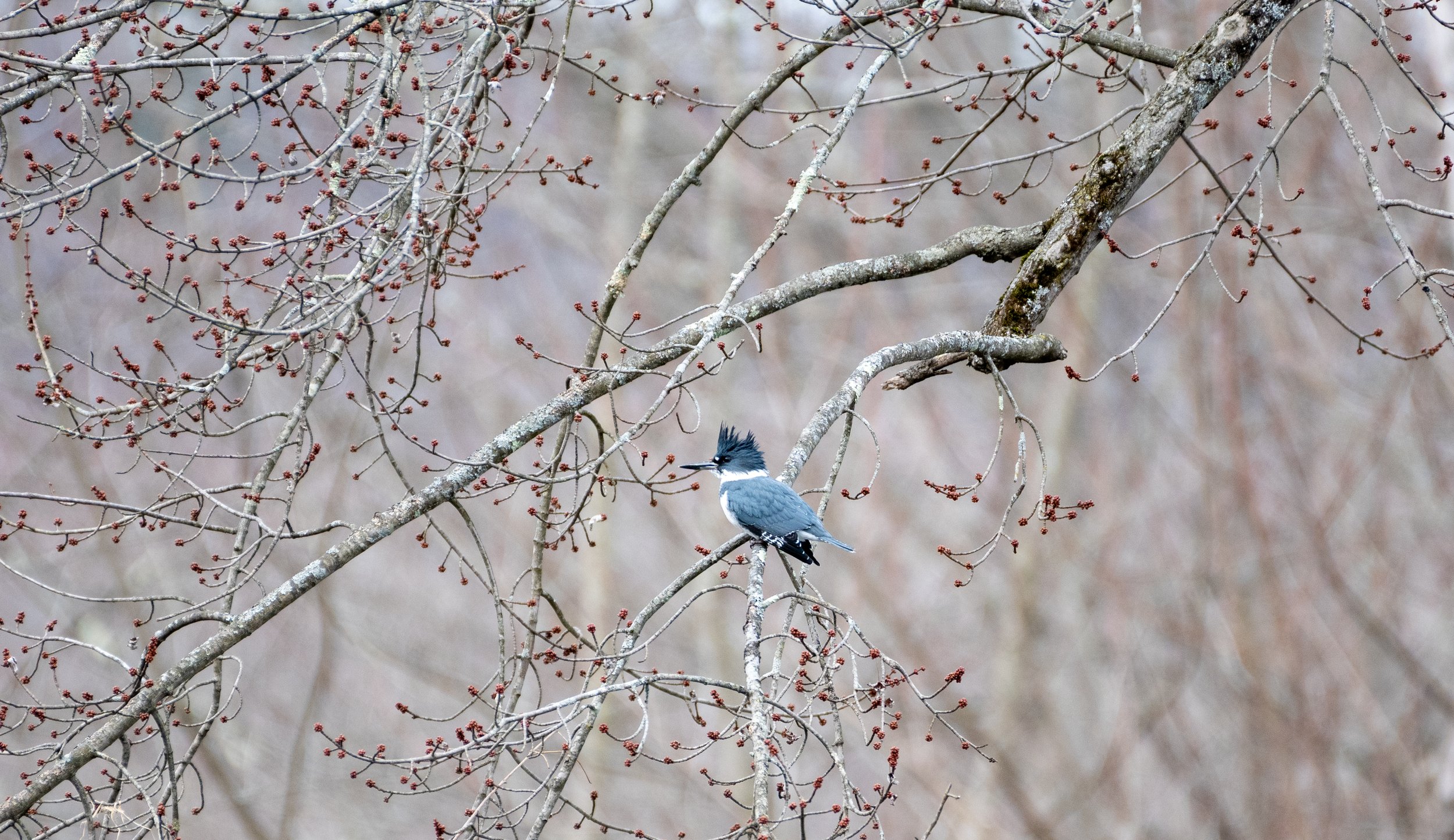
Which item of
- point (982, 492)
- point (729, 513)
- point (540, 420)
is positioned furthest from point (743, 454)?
point (982, 492)

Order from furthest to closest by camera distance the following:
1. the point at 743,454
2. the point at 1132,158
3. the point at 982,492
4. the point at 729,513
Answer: the point at 982,492
the point at 743,454
the point at 729,513
the point at 1132,158

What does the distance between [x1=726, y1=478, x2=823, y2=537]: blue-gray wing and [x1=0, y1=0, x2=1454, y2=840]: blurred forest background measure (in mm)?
3571

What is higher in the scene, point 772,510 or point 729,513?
point 729,513

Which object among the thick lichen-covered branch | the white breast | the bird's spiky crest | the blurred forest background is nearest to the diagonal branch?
the thick lichen-covered branch

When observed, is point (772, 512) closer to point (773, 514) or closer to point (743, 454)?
point (773, 514)

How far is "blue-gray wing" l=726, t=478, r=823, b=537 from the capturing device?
12.1ft

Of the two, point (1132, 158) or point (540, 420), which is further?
point (1132, 158)

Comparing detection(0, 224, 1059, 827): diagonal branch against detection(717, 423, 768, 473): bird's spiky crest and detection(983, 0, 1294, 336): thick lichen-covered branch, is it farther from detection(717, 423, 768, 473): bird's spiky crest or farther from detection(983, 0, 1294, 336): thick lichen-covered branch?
detection(717, 423, 768, 473): bird's spiky crest

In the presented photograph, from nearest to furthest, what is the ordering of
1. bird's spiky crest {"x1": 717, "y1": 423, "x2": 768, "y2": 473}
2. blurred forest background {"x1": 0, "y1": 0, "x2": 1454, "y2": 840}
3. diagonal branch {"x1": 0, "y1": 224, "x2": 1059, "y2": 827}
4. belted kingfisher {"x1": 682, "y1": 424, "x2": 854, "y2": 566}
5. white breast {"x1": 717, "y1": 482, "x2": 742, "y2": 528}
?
diagonal branch {"x1": 0, "y1": 224, "x2": 1059, "y2": 827}
belted kingfisher {"x1": 682, "y1": 424, "x2": 854, "y2": 566}
white breast {"x1": 717, "y1": 482, "x2": 742, "y2": 528}
bird's spiky crest {"x1": 717, "y1": 423, "x2": 768, "y2": 473}
blurred forest background {"x1": 0, "y1": 0, "x2": 1454, "y2": 840}

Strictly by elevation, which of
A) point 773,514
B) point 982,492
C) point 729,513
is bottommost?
point 773,514

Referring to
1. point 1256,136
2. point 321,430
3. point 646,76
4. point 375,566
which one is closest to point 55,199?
point 321,430

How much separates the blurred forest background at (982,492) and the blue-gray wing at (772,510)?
3571mm

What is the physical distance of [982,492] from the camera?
10625mm

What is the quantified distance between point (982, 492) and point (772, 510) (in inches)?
284
